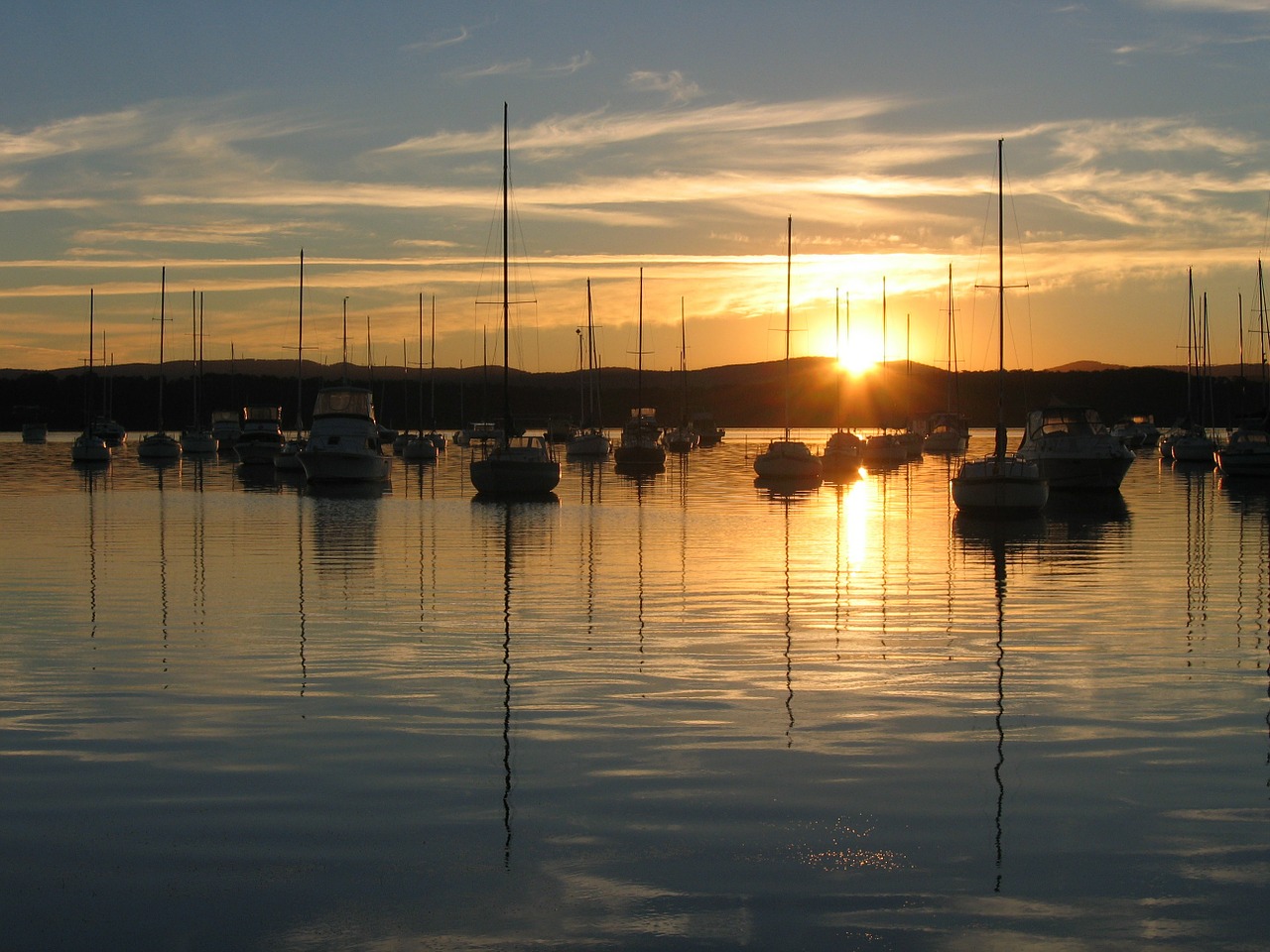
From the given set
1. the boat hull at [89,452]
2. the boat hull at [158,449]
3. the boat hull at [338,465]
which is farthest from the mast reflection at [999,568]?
the boat hull at [158,449]

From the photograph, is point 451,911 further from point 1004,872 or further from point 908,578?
point 908,578

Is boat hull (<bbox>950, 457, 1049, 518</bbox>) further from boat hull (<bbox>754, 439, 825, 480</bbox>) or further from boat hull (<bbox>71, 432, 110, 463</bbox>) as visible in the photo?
boat hull (<bbox>71, 432, 110, 463</bbox>)

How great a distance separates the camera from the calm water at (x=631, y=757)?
26.4ft

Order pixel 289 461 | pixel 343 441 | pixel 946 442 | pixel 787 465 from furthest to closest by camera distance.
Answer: pixel 946 442 → pixel 289 461 → pixel 787 465 → pixel 343 441

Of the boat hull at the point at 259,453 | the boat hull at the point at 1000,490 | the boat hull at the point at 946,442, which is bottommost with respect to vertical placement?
the boat hull at the point at 1000,490

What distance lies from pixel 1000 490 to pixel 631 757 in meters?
30.8

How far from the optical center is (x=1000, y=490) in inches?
1603

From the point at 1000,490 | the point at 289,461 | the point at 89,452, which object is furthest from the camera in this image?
the point at 89,452

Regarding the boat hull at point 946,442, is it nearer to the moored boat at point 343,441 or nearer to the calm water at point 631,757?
the moored boat at point 343,441

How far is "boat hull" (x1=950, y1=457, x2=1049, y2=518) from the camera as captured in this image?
Result: 134 ft

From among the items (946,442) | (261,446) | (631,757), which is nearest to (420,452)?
(261,446)

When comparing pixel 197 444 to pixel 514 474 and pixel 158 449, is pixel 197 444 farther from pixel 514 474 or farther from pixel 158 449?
pixel 514 474

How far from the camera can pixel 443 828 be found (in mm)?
9648

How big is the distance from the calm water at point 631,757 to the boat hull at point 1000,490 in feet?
44.9
